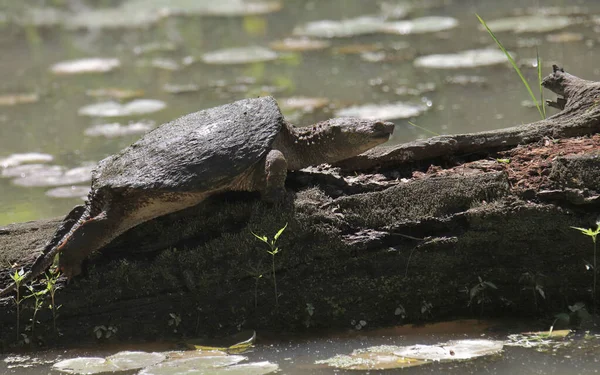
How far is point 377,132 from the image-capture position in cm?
358

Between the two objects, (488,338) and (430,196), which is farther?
(430,196)

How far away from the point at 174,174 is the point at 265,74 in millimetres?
5556

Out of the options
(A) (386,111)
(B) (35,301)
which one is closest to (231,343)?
(B) (35,301)

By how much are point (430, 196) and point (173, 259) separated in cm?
116

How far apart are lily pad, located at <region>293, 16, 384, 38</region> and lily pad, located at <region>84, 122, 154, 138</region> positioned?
150 inches

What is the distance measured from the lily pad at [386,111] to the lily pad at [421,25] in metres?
3.09

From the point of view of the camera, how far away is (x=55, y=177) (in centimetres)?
596

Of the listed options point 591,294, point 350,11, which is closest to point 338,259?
point 591,294

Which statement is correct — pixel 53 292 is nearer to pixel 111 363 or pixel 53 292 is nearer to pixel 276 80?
pixel 111 363

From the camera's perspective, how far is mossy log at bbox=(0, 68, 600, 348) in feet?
10.2

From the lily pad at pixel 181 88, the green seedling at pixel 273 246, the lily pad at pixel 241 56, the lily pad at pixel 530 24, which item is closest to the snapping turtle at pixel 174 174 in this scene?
the green seedling at pixel 273 246

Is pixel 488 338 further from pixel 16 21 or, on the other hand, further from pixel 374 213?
pixel 16 21

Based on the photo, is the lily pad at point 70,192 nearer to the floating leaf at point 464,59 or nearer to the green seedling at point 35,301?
the green seedling at point 35,301

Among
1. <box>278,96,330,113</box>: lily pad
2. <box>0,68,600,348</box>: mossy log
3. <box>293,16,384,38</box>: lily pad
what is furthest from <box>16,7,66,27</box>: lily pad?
<box>0,68,600,348</box>: mossy log
